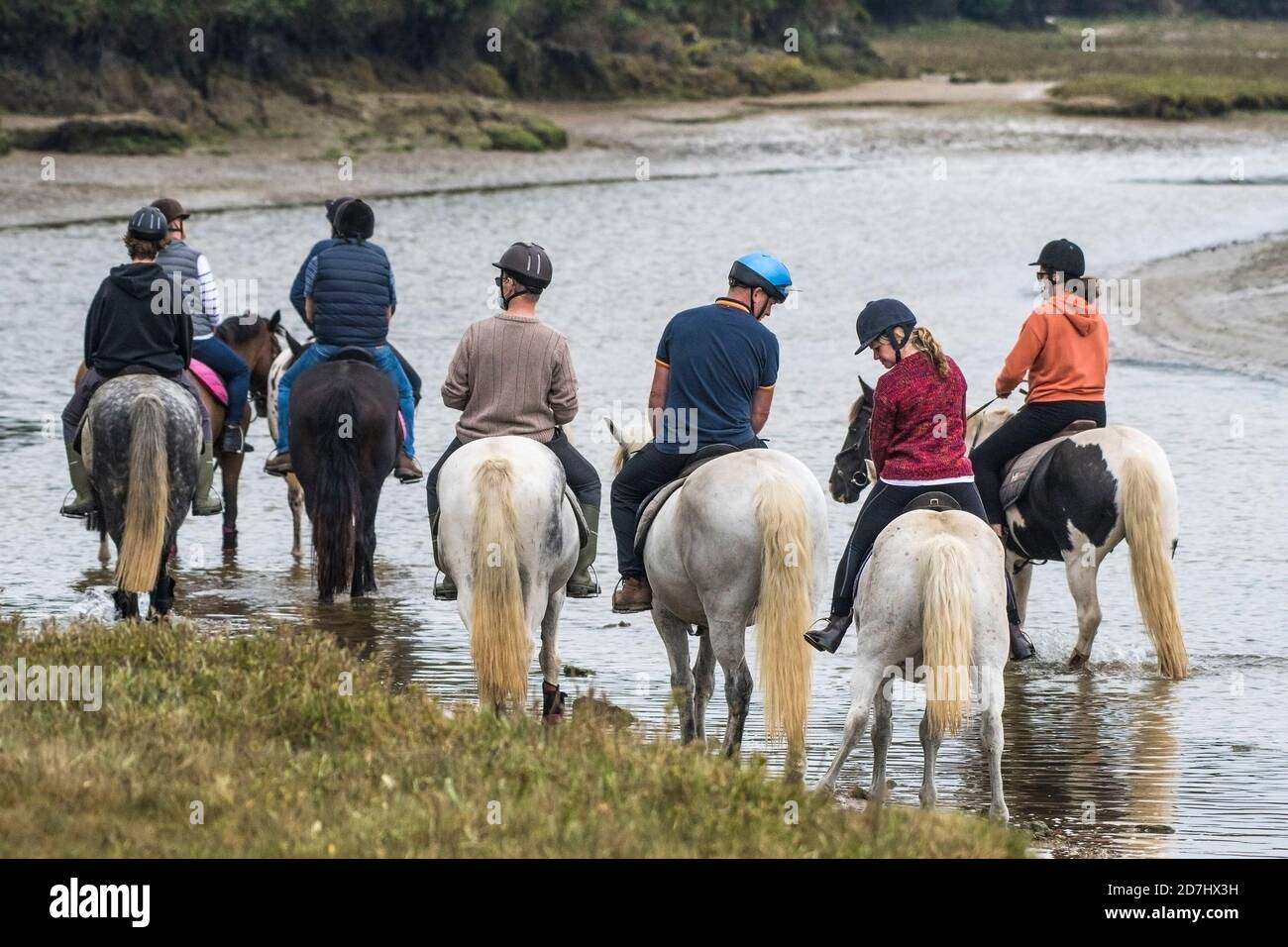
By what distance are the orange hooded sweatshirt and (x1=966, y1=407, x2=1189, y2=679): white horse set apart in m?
0.34

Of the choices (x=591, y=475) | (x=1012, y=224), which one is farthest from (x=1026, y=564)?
(x=1012, y=224)

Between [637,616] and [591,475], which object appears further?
[637,616]

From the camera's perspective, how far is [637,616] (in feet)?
42.6

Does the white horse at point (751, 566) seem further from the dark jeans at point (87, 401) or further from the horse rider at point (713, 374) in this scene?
the dark jeans at point (87, 401)

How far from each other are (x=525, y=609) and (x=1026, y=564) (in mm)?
4321

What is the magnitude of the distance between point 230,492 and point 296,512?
A: 1.75ft

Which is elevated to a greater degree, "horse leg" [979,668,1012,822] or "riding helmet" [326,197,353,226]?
"riding helmet" [326,197,353,226]

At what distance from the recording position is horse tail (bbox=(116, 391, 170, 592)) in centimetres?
1115

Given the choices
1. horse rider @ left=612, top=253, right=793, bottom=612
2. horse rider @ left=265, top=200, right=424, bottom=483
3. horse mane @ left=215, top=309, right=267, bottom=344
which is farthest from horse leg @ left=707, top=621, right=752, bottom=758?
horse mane @ left=215, top=309, right=267, bottom=344

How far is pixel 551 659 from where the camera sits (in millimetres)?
9891

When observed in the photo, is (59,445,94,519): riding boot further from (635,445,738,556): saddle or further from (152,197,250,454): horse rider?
(635,445,738,556): saddle

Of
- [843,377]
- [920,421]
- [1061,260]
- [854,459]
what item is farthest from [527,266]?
[843,377]

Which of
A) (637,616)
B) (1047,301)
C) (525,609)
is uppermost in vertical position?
(1047,301)
